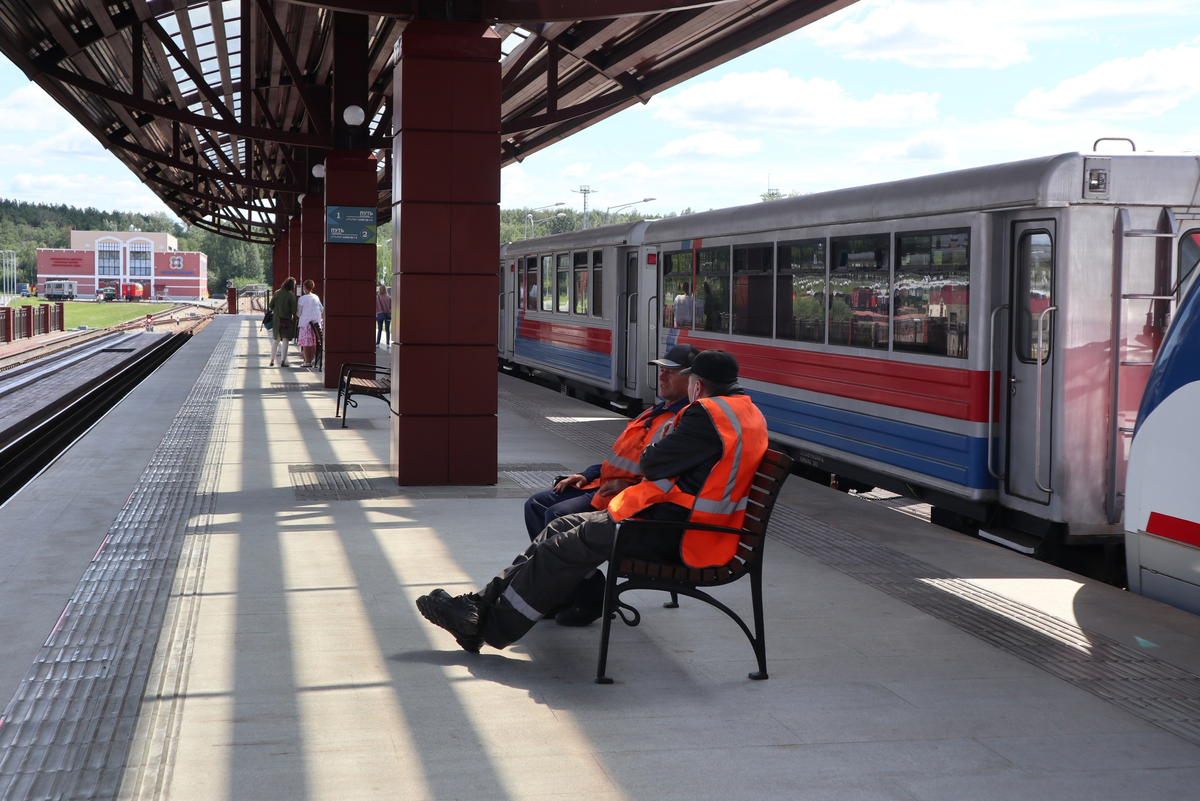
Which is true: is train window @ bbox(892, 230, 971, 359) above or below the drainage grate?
above

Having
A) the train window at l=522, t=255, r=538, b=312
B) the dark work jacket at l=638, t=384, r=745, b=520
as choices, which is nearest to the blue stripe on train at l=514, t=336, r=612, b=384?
the train window at l=522, t=255, r=538, b=312

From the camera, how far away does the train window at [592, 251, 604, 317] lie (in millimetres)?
16984

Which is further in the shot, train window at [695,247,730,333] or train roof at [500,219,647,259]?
train roof at [500,219,647,259]

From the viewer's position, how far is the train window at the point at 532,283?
68.4 feet

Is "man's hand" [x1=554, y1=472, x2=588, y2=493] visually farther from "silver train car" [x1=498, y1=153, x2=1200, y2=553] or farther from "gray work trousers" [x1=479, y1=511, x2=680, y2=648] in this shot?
"silver train car" [x1=498, y1=153, x2=1200, y2=553]

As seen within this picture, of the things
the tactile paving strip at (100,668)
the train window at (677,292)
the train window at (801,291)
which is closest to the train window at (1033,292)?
the train window at (801,291)

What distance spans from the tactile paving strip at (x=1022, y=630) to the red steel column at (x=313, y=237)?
1728cm

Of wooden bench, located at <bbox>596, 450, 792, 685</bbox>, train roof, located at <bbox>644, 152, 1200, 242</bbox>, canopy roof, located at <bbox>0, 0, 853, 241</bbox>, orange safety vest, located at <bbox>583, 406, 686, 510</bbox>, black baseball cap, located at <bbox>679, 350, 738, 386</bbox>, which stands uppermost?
canopy roof, located at <bbox>0, 0, 853, 241</bbox>

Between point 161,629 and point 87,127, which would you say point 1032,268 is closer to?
point 161,629

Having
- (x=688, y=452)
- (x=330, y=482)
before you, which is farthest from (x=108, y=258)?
(x=688, y=452)

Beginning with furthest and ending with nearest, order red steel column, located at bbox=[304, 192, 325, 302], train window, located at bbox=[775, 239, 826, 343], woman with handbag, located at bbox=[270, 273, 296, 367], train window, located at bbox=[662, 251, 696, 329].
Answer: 1. red steel column, located at bbox=[304, 192, 325, 302]
2. woman with handbag, located at bbox=[270, 273, 296, 367]
3. train window, located at bbox=[662, 251, 696, 329]
4. train window, located at bbox=[775, 239, 826, 343]

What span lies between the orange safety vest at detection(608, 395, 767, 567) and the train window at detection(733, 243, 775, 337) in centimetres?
659

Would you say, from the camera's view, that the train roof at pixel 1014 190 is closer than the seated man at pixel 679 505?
No

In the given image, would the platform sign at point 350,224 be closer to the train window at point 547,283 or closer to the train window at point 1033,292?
the train window at point 547,283
